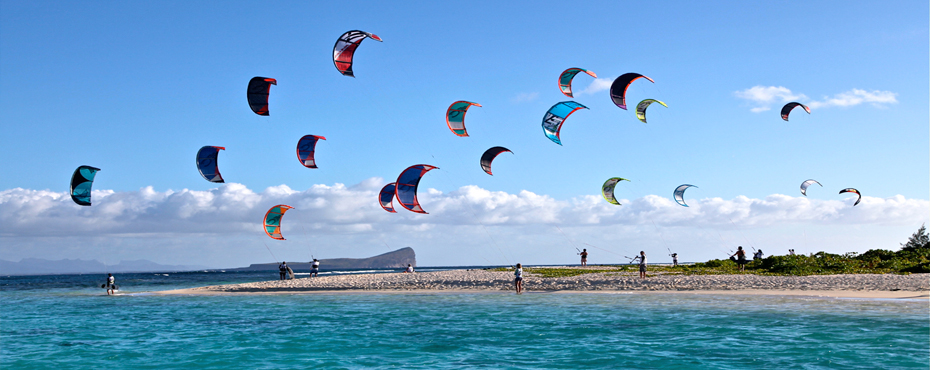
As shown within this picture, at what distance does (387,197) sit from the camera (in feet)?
125

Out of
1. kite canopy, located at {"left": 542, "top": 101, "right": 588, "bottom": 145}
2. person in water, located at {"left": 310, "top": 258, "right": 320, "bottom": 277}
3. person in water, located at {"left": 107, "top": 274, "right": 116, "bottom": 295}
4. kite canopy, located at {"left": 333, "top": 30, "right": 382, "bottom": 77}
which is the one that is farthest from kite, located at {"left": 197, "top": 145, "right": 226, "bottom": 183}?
kite canopy, located at {"left": 542, "top": 101, "right": 588, "bottom": 145}

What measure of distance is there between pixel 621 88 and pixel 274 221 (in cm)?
2315

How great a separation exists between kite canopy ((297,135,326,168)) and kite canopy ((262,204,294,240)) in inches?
179

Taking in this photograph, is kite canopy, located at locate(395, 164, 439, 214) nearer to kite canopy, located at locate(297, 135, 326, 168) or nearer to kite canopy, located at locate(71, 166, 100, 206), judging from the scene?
kite canopy, located at locate(297, 135, 326, 168)

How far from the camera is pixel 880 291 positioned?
2381cm

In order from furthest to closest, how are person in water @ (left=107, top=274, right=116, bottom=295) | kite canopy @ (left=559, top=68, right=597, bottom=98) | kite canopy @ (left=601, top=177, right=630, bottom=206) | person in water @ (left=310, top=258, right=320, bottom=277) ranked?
person in water @ (left=310, top=258, right=320, bottom=277) < kite canopy @ (left=601, top=177, right=630, bottom=206) < person in water @ (left=107, top=274, right=116, bottom=295) < kite canopy @ (left=559, top=68, right=597, bottom=98)

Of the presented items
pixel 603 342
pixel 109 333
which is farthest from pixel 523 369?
pixel 109 333

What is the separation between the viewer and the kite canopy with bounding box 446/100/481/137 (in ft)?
107

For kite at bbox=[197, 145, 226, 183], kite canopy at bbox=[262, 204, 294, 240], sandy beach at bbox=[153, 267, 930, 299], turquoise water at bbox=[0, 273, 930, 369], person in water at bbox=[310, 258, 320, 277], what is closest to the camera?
turquoise water at bbox=[0, 273, 930, 369]

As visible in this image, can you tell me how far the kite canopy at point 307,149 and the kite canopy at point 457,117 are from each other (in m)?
7.50

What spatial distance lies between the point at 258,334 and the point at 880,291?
75.0 ft

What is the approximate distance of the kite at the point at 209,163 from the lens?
1217 inches

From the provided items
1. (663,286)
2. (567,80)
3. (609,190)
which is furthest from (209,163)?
(609,190)

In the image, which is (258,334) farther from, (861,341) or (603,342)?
(861,341)
